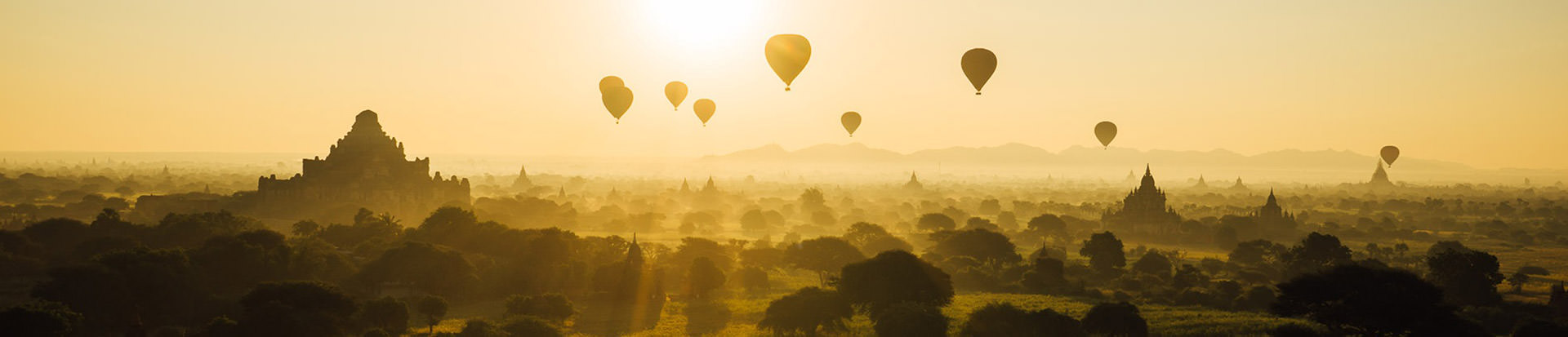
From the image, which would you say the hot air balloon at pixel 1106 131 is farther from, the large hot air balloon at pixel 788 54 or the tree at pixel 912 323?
the tree at pixel 912 323

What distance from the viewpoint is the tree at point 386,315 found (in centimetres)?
4397

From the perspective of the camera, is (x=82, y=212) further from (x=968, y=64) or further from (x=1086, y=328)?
(x=1086, y=328)

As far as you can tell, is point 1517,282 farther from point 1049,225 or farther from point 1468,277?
point 1049,225

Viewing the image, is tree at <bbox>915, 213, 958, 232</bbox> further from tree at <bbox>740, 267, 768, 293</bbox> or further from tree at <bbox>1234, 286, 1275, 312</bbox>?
tree at <bbox>1234, 286, 1275, 312</bbox>

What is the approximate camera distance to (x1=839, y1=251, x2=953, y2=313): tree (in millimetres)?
50688

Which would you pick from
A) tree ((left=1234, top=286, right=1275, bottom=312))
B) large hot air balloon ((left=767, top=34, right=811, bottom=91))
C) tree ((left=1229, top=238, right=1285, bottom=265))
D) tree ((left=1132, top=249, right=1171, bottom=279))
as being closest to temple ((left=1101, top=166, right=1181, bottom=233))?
tree ((left=1229, top=238, right=1285, bottom=265))

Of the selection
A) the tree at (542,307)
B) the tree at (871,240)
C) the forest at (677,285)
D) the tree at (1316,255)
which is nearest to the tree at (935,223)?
the forest at (677,285)

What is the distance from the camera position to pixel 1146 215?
388ft

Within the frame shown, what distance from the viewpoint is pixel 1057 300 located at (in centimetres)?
6066

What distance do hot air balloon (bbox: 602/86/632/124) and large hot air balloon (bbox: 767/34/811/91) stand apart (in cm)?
2354

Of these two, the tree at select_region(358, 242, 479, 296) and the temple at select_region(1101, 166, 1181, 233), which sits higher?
the temple at select_region(1101, 166, 1181, 233)

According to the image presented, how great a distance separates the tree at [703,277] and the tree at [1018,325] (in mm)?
19598

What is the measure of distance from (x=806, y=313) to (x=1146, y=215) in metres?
84.1

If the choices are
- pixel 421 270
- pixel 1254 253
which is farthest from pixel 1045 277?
pixel 421 270
